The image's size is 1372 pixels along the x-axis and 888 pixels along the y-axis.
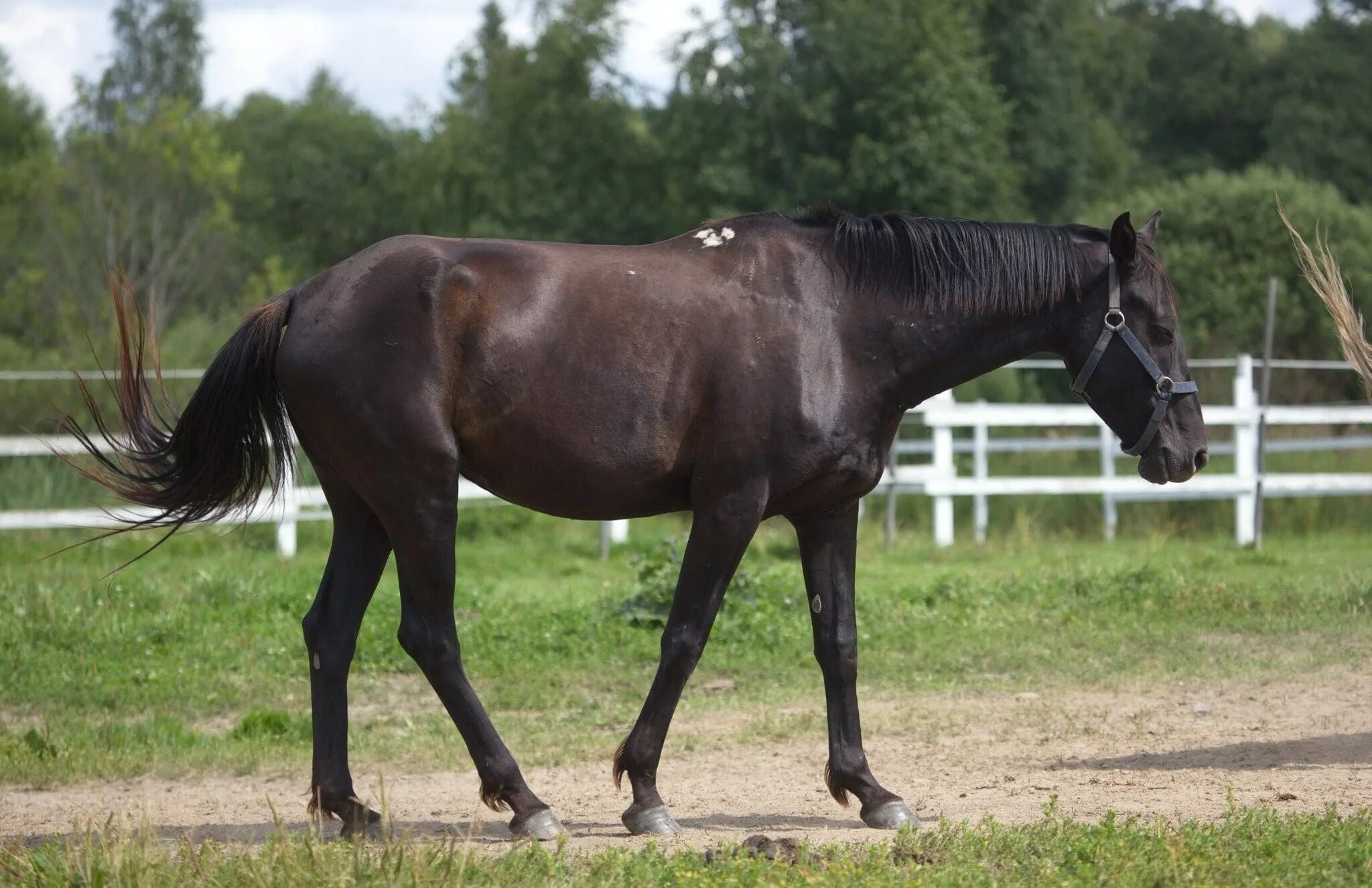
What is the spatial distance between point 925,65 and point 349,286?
73.7ft

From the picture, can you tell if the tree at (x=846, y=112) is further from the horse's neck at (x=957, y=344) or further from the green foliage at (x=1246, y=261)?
the horse's neck at (x=957, y=344)

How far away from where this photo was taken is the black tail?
5074 mm

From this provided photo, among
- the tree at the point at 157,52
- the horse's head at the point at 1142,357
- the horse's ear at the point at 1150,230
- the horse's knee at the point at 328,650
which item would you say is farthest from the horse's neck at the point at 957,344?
the tree at the point at 157,52

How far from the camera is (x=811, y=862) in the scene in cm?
402

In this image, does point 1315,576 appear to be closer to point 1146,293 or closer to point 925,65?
point 1146,293

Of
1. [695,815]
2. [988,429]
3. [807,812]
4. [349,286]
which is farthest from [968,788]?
[988,429]

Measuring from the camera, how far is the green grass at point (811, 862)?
373 centimetres

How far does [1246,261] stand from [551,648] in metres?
15.0

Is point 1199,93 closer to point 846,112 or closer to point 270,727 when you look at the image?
point 846,112

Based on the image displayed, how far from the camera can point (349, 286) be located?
15.9 feet

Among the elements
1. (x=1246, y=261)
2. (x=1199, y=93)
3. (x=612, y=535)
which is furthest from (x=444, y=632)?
(x=1199, y=93)

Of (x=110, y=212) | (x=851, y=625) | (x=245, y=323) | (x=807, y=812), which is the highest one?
(x=110, y=212)

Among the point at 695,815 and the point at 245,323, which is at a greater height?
the point at 245,323

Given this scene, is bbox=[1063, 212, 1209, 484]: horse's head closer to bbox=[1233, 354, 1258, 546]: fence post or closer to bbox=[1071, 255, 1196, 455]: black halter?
bbox=[1071, 255, 1196, 455]: black halter
